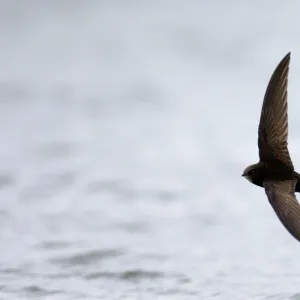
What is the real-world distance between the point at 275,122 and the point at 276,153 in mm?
147

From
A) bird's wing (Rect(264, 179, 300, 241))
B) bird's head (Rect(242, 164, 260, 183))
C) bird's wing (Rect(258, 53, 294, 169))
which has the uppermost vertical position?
bird's wing (Rect(258, 53, 294, 169))

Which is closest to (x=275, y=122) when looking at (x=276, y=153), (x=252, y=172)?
(x=276, y=153)

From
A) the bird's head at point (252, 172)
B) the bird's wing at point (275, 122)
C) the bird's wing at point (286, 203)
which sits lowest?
the bird's wing at point (286, 203)

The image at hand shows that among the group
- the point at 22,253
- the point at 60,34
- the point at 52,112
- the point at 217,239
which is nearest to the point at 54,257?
the point at 22,253

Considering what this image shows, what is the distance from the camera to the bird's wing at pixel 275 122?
6.25 m

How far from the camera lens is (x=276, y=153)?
628 centimetres

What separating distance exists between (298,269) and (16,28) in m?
3.98

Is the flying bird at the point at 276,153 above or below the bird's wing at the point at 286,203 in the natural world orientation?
above

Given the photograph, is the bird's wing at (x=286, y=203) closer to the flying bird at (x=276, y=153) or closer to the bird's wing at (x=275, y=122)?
the flying bird at (x=276, y=153)

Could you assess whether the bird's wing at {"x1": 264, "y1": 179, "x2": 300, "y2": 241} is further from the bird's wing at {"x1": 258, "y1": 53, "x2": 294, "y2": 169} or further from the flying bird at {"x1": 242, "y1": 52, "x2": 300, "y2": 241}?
the bird's wing at {"x1": 258, "y1": 53, "x2": 294, "y2": 169}

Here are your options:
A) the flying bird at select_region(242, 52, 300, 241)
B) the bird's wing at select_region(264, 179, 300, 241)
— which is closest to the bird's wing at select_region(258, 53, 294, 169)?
the flying bird at select_region(242, 52, 300, 241)

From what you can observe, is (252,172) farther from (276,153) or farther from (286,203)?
(286,203)

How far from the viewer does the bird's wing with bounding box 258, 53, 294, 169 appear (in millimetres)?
6250

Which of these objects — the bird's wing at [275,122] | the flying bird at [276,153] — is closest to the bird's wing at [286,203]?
the flying bird at [276,153]
